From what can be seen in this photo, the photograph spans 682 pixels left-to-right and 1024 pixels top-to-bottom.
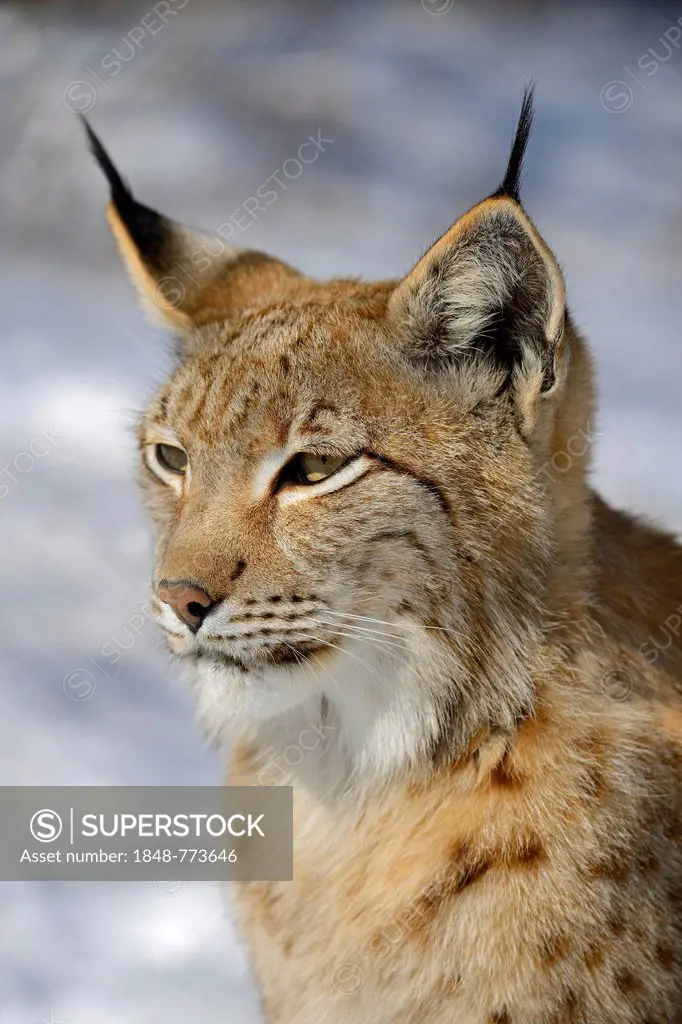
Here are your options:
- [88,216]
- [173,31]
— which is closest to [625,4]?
[173,31]

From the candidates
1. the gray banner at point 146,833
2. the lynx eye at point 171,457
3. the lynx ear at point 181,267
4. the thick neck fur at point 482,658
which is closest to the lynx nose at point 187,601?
the thick neck fur at point 482,658

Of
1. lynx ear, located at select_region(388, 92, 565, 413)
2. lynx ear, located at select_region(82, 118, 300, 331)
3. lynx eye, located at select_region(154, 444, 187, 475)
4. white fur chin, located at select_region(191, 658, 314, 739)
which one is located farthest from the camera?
lynx ear, located at select_region(82, 118, 300, 331)

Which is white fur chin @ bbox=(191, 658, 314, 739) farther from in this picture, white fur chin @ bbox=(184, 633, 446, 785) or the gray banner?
the gray banner

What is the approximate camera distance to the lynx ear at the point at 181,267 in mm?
2910

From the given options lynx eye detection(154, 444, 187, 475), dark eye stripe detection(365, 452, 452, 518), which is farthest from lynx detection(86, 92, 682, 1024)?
lynx eye detection(154, 444, 187, 475)

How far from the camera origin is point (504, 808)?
2273 millimetres

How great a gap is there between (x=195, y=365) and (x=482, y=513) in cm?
81

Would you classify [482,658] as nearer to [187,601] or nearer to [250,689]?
[250,689]

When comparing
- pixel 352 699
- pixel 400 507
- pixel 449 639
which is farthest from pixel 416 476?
pixel 352 699

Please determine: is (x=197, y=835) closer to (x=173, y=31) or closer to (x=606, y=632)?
(x=606, y=632)

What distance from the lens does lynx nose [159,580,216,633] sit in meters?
2.16

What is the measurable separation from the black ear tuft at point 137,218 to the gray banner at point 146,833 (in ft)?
4.79

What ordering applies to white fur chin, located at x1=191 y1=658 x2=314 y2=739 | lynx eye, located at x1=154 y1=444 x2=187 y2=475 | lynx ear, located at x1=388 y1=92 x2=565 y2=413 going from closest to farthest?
1. lynx ear, located at x1=388 y1=92 x2=565 y2=413
2. white fur chin, located at x1=191 y1=658 x2=314 y2=739
3. lynx eye, located at x1=154 y1=444 x2=187 y2=475

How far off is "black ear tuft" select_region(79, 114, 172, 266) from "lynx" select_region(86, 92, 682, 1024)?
0.68 meters
